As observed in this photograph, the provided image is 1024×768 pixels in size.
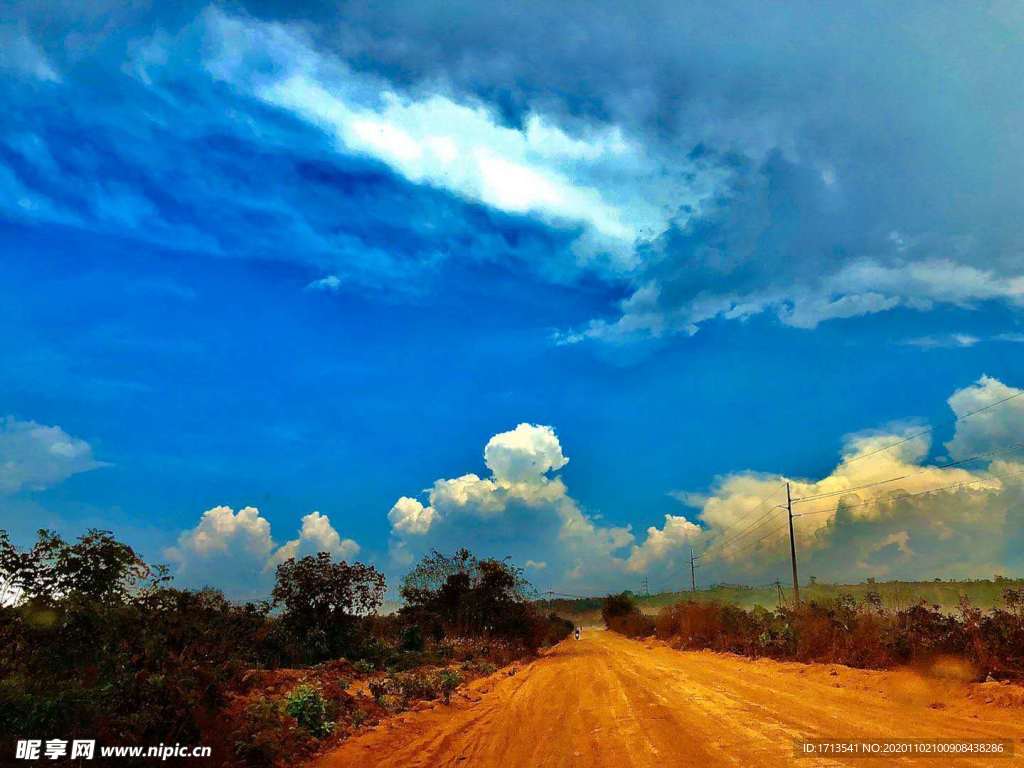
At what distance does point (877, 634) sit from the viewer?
76.1ft

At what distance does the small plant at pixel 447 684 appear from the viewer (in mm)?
21062

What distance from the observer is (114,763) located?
9.59 meters

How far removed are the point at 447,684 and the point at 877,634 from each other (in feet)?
50.7

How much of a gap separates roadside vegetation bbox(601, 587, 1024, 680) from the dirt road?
1.15 m

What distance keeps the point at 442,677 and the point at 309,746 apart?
1192cm

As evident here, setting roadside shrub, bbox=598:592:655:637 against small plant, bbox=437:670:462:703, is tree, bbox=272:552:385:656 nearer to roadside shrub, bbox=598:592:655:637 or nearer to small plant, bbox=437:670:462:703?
small plant, bbox=437:670:462:703

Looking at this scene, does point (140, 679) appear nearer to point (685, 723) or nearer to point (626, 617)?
point (685, 723)

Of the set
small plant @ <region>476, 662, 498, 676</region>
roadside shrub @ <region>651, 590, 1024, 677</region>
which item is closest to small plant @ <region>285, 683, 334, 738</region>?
small plant @ <region>476, 662, 498, 676</region>

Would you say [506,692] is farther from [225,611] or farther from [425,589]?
[425,589]

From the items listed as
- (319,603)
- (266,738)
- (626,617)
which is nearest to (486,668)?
(319,603)

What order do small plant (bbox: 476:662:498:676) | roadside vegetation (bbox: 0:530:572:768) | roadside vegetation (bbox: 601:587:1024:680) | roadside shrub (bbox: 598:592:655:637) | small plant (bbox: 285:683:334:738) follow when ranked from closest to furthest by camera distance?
roadside vegetation (bbox: 0:530:572:768)
small plant (bbox: 285:683:334:738)
roadside vegetation (bbox: 601:587:1024:680)
small plant (bbox: 476:662:498:676)
roadside shrub (bbox: 598:592:655:637)

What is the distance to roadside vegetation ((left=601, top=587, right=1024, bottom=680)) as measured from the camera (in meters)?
17.8

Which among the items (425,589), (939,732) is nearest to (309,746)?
(939,732)

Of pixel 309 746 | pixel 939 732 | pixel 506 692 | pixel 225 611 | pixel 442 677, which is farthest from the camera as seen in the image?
pixel 442 677
